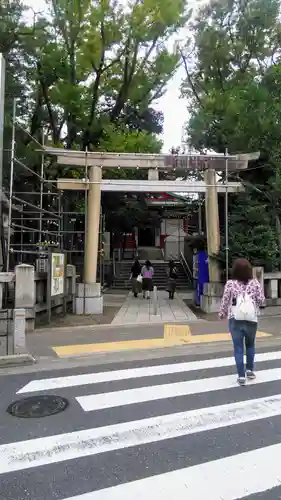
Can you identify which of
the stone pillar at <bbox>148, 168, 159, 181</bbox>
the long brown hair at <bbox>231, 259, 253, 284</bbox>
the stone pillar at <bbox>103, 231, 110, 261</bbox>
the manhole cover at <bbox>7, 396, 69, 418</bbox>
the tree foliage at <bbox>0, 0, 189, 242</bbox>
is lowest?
the manhole cover at <bbox>7, 396, 69, 418</bbox>

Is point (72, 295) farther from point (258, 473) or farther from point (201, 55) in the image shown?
point (201, 55)

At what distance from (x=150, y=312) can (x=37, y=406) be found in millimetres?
8429

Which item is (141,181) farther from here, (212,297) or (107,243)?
(107,243)

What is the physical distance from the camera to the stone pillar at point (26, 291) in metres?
9.66

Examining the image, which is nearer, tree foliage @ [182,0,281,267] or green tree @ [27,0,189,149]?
tree foliage @ [182,0,281,267]

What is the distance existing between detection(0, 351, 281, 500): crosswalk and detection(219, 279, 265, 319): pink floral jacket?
104cm

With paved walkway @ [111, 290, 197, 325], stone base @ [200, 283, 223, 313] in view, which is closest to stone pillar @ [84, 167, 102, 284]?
paved walkway @ [111, 290, 197, 325]

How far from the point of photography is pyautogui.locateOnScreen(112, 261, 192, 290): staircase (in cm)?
2347

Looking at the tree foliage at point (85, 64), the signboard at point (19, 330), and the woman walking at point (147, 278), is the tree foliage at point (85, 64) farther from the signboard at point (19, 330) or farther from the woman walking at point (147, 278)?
the signboard at point (19, 330)

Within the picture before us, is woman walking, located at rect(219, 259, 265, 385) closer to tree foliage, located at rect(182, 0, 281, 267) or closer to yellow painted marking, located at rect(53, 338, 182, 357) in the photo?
yellow painted marking, located at rect(53, 338, 182, 357)

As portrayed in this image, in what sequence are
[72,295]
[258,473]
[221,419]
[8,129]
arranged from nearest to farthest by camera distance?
[258,473], [221,419], [72,295], [8,129]

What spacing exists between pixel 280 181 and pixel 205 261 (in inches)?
143

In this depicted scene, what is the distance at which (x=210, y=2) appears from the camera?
22.2 m

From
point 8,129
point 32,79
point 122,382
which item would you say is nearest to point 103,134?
point 32,79
